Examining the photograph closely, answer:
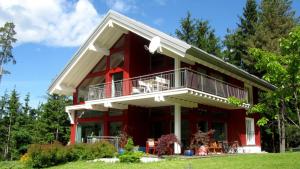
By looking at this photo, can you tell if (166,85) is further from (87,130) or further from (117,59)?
(87,130)

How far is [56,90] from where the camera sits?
24984 millimetres

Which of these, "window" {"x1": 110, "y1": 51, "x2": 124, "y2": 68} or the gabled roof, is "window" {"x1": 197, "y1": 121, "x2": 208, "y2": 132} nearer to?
the gabled roof

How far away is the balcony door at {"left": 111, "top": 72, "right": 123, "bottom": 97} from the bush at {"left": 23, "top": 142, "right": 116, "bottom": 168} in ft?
14.1

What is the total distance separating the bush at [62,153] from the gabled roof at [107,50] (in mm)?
5737

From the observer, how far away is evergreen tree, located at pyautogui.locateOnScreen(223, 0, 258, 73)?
36969 mm

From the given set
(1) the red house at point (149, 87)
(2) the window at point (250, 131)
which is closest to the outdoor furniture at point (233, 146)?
(1) the red house at point (149, 87)

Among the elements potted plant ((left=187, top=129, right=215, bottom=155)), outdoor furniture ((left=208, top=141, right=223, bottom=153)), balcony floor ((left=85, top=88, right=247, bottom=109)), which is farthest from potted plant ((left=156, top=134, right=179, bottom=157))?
outdoor furniture ((left=208, top=141, right=223, bottom=153))

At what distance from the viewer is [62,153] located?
57.4 feet

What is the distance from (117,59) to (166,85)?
4.60 metres

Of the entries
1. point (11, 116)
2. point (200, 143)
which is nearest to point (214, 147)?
point (200, 143)

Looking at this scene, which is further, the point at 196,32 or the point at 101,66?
the point at 196,32

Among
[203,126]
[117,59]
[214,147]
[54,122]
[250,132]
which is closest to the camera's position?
[214,147]

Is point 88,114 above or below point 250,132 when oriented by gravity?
above

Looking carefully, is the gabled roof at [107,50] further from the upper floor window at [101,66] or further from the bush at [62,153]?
the bush at [62,153]
